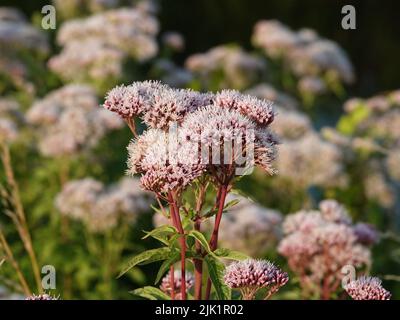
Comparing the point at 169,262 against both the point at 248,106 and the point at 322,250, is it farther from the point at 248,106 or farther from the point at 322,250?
the point at 322,250

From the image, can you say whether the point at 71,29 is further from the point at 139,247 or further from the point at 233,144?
the point at 233,144

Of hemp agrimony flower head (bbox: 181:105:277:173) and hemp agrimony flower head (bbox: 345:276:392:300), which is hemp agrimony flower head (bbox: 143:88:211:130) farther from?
hemp agrimony flower head (bbox: 345:276:392:300)

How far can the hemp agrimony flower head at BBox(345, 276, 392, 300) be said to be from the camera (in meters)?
1.69

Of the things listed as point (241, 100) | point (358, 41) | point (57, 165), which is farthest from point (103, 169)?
point (358, 41)

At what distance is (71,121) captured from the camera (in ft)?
16.2

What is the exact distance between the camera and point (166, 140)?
1809mm

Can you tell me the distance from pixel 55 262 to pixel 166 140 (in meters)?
2.91

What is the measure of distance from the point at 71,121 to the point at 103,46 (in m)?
1.14

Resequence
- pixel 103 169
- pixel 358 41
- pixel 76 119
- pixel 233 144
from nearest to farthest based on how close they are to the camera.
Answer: pixel 233 144, pixel 76 119, pixel 103 169, pixel 358 41

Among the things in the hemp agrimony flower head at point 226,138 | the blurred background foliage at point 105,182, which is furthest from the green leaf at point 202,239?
the blurred background foliage at point 105,182

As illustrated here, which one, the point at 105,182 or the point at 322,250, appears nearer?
the point at 322,250

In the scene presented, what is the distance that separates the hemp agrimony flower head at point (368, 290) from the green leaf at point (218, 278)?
0.86 feet

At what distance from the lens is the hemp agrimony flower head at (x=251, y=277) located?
1.74 meters

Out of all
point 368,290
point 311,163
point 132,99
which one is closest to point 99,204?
point 311,163
